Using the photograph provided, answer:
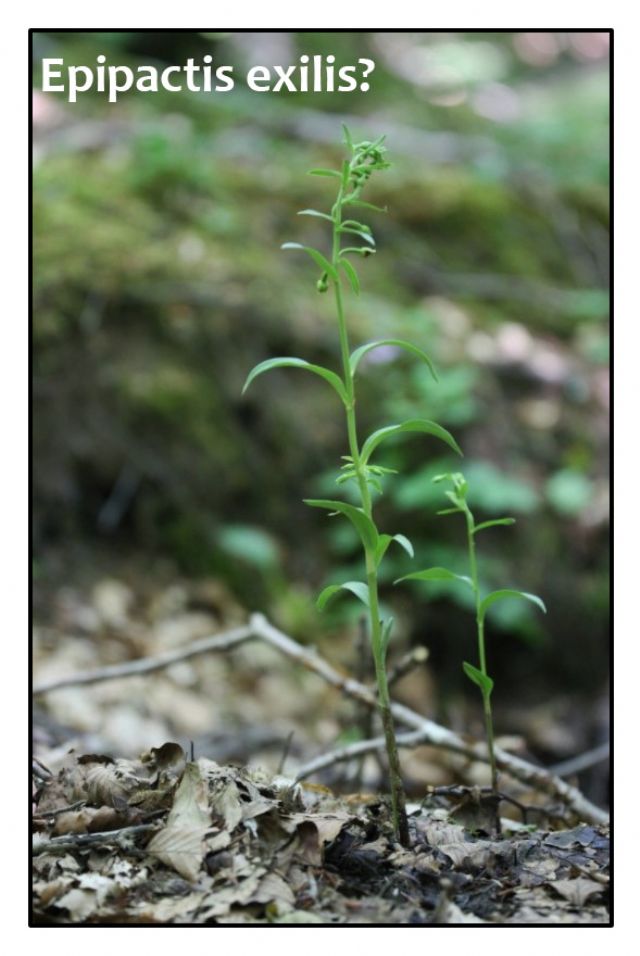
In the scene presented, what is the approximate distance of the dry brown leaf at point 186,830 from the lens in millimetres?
1155

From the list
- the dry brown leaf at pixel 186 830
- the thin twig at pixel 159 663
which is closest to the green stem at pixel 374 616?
the dry brown leaf at pixel 186 830

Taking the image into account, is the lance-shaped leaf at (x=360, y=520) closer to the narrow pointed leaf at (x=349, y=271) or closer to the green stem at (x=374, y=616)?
the green stem at (x=374, y=616)

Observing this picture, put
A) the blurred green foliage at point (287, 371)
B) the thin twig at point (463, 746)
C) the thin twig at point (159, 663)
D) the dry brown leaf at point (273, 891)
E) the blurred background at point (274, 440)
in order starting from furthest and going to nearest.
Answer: the blurred green foliage at point (287, 371), the blurred background at point (274, 440), the thin twig at point (159, 663), the thin twig at point (463, 746), the dry brown leaf at point (273, 891)

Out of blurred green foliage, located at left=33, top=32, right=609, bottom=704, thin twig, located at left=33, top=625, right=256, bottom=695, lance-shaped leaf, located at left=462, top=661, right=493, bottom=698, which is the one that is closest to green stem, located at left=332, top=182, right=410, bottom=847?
lance-shaped leaf, located at left=462, top=661, right=493, bottom=698

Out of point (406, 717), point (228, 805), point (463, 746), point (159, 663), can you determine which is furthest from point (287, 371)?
point (228, 805)

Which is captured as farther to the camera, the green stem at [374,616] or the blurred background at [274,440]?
the blurred background at [274,440]

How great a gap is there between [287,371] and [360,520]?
99.0 inches

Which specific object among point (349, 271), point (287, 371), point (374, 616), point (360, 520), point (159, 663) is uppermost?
point (287, 371)

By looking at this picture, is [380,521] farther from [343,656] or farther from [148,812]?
[148,812]

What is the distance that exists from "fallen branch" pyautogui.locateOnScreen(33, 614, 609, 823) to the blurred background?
0.87 ft

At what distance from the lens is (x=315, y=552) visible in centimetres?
342

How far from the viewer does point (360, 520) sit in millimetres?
1152

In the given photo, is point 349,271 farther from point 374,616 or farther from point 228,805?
point 228,805

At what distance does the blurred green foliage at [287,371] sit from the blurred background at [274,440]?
1 cm
